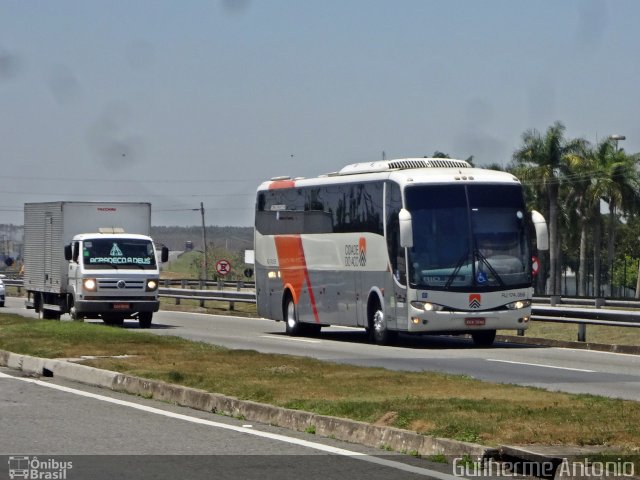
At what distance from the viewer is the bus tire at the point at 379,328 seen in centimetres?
2783

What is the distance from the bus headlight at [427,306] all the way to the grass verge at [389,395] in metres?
5.60

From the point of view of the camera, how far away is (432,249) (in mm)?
26438

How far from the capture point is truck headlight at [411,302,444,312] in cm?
2638

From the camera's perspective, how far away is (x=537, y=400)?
45.2ft

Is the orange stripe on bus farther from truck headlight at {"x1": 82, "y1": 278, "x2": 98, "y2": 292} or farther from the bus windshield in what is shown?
the bus windshield

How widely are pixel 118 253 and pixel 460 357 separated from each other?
525 inches

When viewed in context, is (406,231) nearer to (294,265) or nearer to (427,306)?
(427,306)

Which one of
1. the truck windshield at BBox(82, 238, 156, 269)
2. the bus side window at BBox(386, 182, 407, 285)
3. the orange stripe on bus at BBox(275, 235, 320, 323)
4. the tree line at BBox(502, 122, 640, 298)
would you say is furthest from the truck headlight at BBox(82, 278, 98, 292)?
the tree line at BBox(502, 122, 640, 298)

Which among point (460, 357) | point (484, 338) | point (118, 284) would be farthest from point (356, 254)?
point (118, 284)

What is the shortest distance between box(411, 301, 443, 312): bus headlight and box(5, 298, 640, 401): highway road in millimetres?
831

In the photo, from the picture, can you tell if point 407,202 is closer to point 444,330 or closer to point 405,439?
point 444,330

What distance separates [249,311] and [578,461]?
37.9m

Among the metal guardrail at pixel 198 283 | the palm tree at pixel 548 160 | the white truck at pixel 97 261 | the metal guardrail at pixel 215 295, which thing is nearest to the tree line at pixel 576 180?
the palm tree at pixel 548 160

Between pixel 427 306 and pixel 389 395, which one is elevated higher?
pixel 427 306
